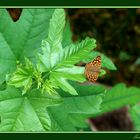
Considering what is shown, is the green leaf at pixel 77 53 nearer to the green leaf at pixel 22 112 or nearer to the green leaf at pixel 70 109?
the green leaf at pixel 22 112

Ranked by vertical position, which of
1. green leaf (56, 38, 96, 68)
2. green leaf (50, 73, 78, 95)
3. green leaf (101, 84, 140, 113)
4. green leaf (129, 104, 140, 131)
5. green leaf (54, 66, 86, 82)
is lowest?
green leaf (129, 104, 140, 131)

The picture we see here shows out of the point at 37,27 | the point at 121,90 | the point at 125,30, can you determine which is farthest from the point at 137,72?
the point at 37,27

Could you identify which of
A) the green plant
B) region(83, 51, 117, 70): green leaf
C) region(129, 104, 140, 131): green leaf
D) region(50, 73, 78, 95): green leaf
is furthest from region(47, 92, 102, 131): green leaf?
region(129, 104, 140, 131): green leaf

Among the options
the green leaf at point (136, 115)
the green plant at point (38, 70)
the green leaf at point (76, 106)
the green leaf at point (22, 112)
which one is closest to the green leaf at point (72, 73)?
the green plant at point (38, 70)

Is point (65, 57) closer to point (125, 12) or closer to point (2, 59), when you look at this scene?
point (2, 59)

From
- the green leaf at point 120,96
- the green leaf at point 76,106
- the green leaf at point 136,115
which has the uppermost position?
the green leaf at point 76,106

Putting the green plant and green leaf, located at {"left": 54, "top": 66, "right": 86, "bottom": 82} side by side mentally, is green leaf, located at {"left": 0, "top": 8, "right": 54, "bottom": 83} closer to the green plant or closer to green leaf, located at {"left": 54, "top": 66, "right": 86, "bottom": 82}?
the green plant
